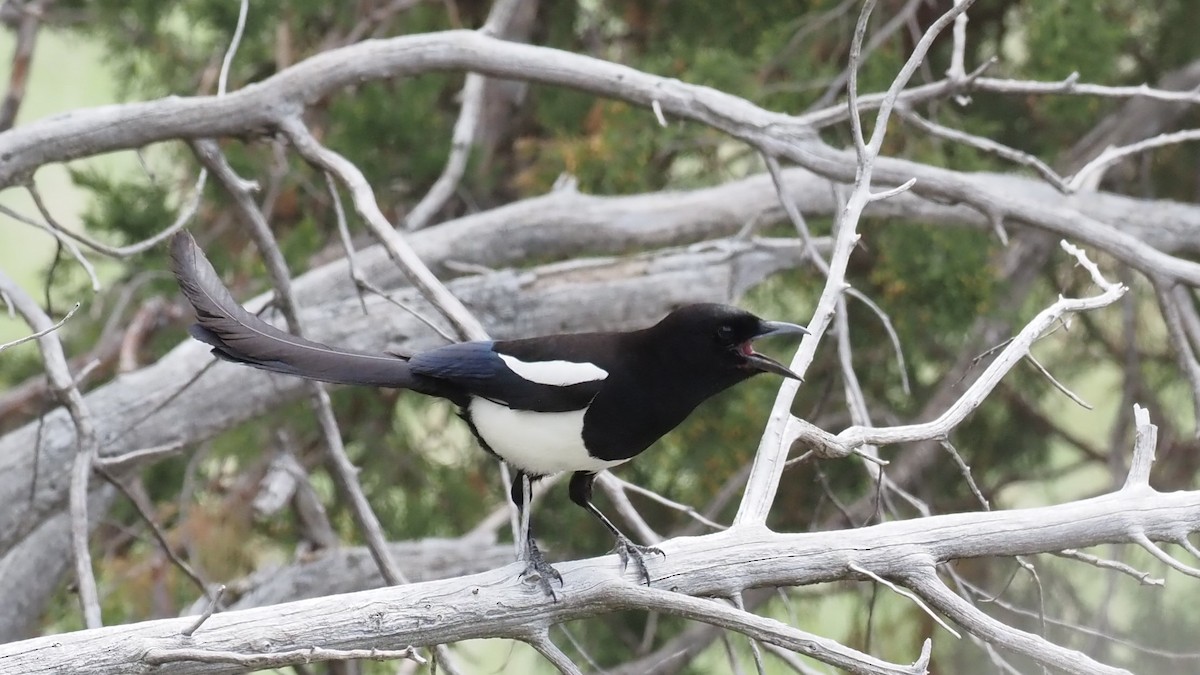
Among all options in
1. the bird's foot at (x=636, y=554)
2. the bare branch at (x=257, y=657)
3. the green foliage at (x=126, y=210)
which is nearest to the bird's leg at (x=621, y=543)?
the bird's foot at (x=636, y=554)

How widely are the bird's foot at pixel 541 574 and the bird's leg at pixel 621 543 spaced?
136mm

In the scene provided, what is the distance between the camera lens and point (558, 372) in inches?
98.3

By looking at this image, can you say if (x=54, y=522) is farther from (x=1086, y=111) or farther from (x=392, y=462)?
(x=1086, y=111)

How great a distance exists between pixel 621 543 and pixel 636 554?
97mm

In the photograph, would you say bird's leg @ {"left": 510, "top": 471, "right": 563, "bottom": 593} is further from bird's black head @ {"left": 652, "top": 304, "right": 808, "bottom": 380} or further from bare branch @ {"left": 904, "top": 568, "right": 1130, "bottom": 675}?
bare branch @ {"left": 904, "top": 568, "right": 1130, "bottom": 675}

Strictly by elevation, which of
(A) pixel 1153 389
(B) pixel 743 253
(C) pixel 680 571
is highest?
(A) pixel 1153 389

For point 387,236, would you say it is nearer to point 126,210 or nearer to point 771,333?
point 771,333

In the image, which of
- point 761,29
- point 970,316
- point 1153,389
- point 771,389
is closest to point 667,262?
point 771,389

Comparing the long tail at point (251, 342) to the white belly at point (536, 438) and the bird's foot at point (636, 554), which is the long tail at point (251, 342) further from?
the bird's foot at point (636, 554)


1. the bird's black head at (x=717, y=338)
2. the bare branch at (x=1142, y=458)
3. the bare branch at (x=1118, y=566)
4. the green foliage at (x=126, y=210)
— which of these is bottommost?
the bare branch at (x=1118, y=566)

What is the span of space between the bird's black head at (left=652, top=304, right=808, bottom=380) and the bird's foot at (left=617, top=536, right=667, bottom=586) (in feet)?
1.09

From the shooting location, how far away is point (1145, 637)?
585 centimetres

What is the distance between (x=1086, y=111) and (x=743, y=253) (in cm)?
123

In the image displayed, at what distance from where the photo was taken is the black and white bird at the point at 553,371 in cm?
232
